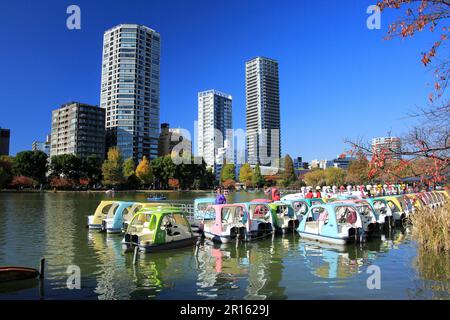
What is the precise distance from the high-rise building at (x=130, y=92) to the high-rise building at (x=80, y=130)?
31.4 ft

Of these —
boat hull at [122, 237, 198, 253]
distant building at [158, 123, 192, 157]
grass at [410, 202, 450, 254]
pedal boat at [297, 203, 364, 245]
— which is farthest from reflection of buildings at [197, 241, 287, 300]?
distant building at [158, 123, 192, 157]

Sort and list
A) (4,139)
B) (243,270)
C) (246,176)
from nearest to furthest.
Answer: (243,270), (246,176), (4,139)

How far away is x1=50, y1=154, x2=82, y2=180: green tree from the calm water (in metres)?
83.1

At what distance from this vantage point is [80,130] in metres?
142

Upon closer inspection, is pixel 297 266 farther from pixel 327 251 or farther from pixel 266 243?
pixel 266 243

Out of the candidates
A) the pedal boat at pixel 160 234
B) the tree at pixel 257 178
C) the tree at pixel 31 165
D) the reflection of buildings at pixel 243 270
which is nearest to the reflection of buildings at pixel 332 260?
the reflection of buildings at pixel 243 270

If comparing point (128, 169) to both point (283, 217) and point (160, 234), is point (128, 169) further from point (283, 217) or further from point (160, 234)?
point (160, 234)

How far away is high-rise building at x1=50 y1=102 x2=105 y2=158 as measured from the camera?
466ft

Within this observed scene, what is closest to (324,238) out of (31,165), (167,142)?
(31,165)

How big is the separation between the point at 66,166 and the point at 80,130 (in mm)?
48141

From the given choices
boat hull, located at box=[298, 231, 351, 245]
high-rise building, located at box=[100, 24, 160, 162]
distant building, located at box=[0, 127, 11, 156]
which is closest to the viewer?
boat hull, located at box=[298, 231, 351, 245]

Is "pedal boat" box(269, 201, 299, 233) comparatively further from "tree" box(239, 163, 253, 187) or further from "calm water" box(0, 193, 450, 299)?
"tree" box(239, 163, 253, 187)
